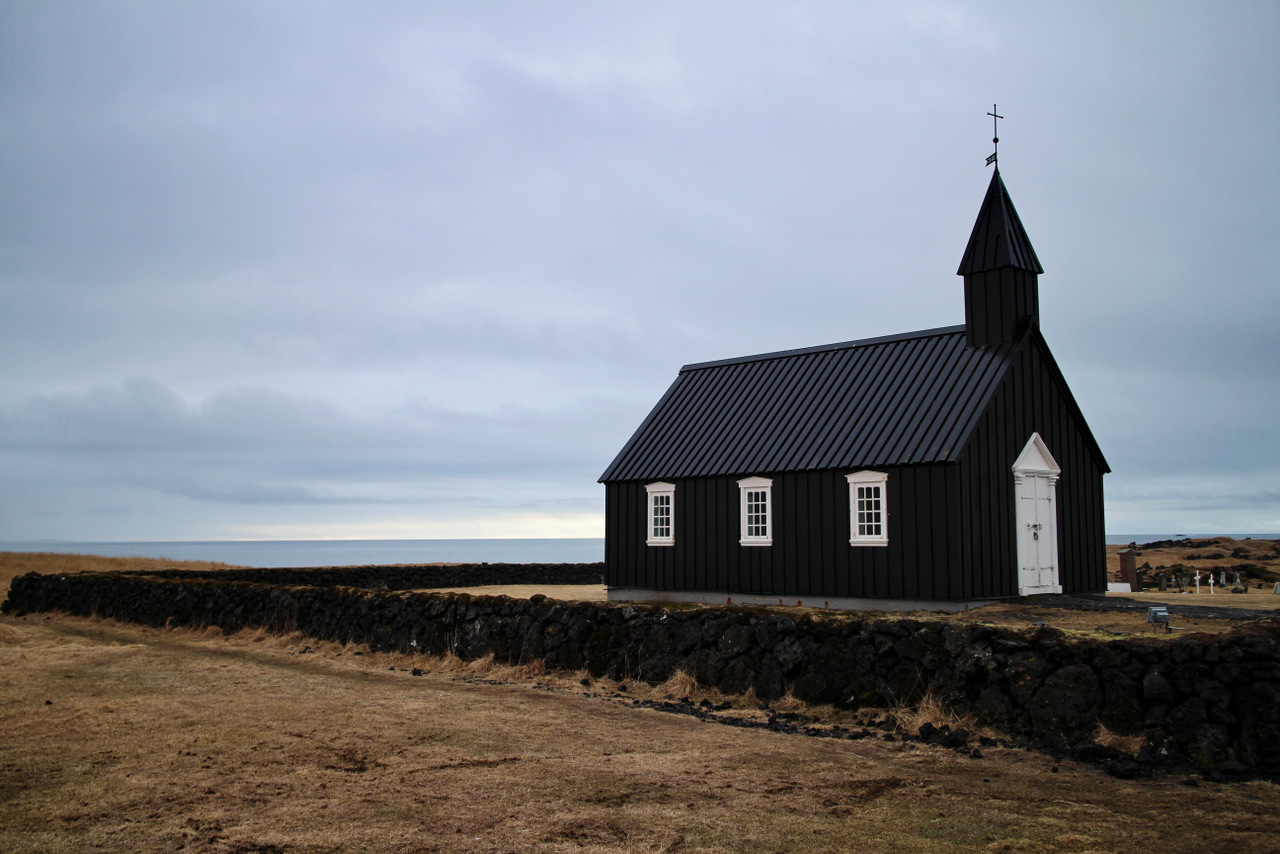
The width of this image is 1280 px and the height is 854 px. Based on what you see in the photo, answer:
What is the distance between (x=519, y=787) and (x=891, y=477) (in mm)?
13858

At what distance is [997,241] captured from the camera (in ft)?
72.7

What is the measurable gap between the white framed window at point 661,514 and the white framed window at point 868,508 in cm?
514

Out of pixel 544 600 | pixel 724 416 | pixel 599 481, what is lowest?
pixel 544 600

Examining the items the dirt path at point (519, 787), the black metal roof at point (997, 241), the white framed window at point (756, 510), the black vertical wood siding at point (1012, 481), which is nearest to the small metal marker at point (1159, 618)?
the dirt path at point (519, 787)

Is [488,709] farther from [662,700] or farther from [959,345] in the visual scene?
[959,345]

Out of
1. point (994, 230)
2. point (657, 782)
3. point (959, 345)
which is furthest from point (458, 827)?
point (994, 230)

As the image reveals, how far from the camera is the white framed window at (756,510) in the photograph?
21.8 meters

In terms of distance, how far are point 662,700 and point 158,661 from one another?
9197 mm

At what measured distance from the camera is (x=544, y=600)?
583 inches

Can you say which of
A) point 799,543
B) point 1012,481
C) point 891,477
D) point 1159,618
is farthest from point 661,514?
point 1159,618

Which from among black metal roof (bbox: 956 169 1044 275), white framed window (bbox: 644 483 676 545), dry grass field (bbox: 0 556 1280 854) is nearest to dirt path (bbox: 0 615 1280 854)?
dry grass field (bbox: 0 556 1280 854)

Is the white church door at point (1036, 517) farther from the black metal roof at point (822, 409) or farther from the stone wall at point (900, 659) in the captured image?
the stone wall at point (900, 659)

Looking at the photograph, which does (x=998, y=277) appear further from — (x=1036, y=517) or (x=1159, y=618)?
(x=1159, y=618)

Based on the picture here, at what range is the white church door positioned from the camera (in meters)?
20.5
